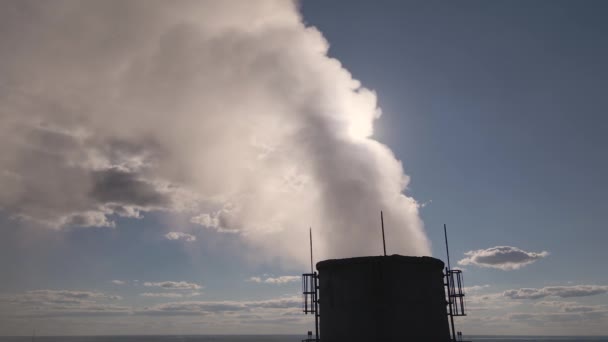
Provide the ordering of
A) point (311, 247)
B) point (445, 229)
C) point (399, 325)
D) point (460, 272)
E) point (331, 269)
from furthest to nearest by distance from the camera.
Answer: point (311, 247) < point (445, 229) < point (460, 272) < point (331, 269) < point (399, 325)

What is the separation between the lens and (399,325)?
58.5ft

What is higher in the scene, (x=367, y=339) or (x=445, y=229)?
(x=445, y=229)

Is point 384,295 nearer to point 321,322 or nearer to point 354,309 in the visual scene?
point 354,309

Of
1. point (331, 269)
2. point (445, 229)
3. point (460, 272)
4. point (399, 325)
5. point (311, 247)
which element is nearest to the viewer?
point (399, 325)

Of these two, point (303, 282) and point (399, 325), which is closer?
point (399, 325)

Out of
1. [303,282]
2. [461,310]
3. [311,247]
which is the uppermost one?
[311,247]

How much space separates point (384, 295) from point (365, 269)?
56.1 inches

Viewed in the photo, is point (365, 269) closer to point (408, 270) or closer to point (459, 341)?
point (408, 270)

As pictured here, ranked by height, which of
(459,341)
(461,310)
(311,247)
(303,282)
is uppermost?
(311,247)

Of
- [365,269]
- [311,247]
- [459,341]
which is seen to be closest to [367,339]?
[365,269]

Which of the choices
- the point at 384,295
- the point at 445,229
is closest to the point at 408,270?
the point at 384,295

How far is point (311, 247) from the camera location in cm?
2581

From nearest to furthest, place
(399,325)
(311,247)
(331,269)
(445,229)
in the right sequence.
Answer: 1. (399,325)
2. (331,269)
3. (445,229)
4. (311,247)

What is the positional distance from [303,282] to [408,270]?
677 centimetres
